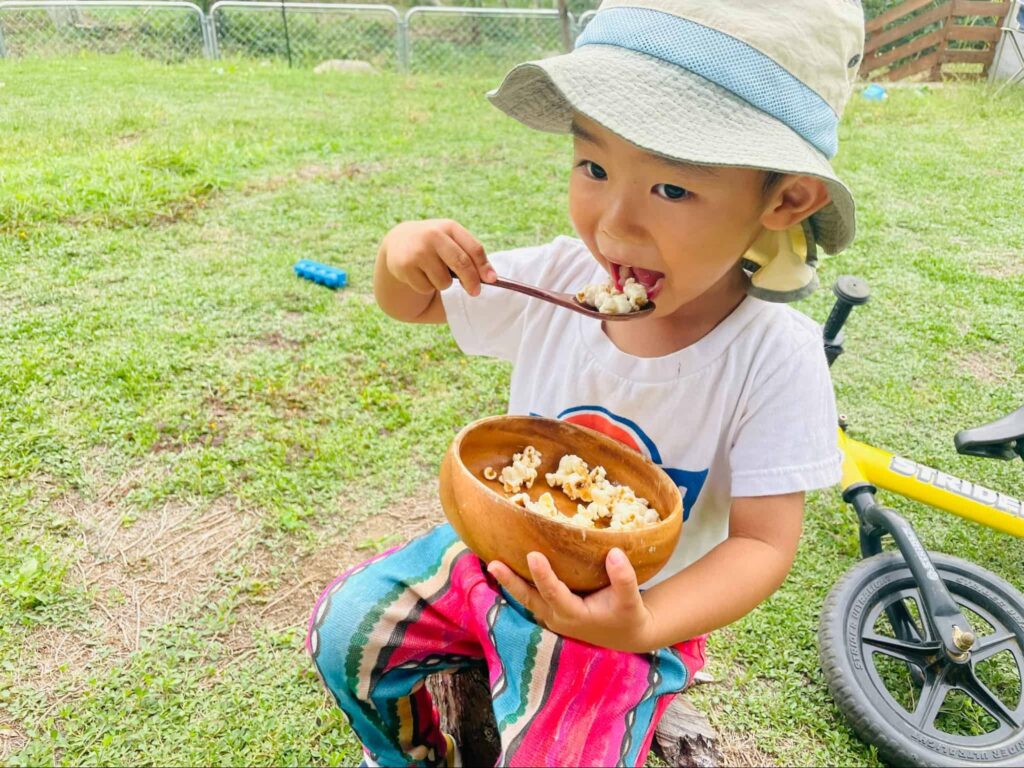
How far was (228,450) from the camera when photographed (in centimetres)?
235

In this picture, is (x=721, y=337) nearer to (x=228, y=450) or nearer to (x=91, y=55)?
(x=228, y=450)

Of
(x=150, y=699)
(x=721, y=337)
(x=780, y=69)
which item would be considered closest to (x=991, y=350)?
(x=721, y=337)

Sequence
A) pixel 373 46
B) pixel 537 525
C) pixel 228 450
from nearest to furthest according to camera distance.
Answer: pixel 537 525
pixel 228 450
pixel 373 46

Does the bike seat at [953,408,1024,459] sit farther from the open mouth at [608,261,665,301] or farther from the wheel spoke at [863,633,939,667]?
the open mouth at [608,261,665,301]

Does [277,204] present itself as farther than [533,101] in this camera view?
Yes

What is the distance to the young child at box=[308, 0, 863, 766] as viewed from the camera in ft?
3.24

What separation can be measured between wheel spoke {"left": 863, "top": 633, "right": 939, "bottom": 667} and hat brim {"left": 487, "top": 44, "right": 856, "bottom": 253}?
1.12 meters

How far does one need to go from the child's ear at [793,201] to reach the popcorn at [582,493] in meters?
0.44

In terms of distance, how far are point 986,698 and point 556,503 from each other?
47.4 inches

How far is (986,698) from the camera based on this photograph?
1703 millimetres

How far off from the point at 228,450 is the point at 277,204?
2.21 meters

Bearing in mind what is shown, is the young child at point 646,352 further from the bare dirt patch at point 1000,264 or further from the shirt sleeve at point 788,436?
the bare dirt patch at point 1000,264

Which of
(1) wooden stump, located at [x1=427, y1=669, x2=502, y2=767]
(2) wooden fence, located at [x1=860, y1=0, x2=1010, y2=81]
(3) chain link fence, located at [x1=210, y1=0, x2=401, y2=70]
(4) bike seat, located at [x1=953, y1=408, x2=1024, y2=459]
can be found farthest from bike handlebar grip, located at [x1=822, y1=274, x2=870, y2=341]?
(3) chain link fence, located at [x1=210, y1=0, x2=401, y2=70]

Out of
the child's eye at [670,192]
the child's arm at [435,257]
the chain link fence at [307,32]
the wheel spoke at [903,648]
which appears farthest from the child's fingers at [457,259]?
the chain link fence at [307,32]
